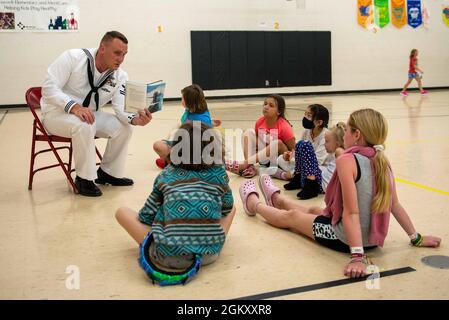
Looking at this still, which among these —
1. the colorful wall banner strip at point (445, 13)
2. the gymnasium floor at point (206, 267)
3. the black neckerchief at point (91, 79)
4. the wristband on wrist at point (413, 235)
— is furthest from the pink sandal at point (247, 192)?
the colorful wall banner strip at point (445, 13)

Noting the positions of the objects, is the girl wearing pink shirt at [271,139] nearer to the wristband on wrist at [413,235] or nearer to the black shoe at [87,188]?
the black shoe at [87,188]

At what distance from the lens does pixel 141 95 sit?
3924 millimetres

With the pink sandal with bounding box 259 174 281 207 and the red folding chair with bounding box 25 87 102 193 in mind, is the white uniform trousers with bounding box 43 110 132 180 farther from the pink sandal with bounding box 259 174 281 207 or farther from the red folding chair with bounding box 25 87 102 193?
the pink sandal with bounding box 259 174 281 207

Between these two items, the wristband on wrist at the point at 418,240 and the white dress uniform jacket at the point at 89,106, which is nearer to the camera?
the wristband on wrist at the point at 418,240

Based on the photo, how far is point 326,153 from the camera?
3.96 metres

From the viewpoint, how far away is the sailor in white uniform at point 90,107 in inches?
151

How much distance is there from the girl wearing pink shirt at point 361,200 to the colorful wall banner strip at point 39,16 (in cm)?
1083

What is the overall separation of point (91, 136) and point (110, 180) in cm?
53

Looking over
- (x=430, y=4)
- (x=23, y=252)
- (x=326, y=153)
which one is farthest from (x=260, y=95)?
(x=23, y=252)

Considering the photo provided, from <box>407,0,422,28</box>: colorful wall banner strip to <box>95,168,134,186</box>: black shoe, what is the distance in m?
13.8

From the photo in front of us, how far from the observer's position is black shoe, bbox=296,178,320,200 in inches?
143
